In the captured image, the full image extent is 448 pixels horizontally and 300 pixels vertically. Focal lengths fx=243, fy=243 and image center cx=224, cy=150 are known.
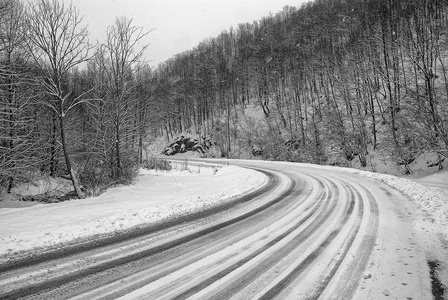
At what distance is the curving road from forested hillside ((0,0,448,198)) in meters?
7.71

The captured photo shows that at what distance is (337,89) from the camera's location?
119ft

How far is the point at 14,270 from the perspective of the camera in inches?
A: 156

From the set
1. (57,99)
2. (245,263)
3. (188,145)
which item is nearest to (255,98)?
(188,145)

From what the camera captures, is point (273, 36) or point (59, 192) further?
point (273, 36)

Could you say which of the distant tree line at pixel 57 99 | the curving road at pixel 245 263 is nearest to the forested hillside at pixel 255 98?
the distant tree line at pixel 57 99

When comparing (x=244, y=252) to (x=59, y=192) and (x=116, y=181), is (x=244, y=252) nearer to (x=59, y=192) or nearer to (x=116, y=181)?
(x=116, y=181)

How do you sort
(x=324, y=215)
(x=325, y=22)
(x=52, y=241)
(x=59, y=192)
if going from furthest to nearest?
(x=325, y=22) → (x=59, y=192) → (x=324, y=215) → (x=52, y=241)

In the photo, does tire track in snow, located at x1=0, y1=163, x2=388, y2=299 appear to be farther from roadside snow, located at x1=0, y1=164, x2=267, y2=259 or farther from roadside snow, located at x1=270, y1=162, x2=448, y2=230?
roadside snow, located at x1=0, y1=164, x2=267, y2=259

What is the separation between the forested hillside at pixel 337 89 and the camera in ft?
62.4

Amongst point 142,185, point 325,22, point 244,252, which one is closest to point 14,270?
point 244,252

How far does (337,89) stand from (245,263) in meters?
37.9

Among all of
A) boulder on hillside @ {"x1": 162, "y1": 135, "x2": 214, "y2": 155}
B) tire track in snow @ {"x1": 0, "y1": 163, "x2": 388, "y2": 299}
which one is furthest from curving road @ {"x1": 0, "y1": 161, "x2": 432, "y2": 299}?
boulder on hillside @ {"x1": 162, "y1": 135, "x2": 214, "y2": 155}

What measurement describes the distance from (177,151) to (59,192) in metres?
34.9

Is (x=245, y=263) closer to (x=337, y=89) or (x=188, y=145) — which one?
(x=337, y=89)
